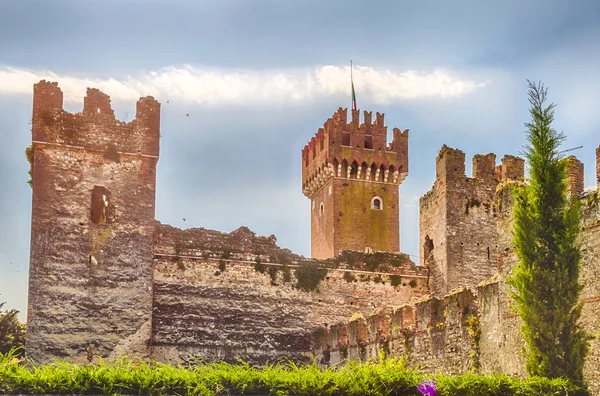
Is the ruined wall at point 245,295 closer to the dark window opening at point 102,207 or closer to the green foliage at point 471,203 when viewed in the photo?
the dark window opening at point 102,207

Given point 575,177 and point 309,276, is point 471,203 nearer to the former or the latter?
point 309,276

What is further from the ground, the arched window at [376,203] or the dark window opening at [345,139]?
the dark window opening at [345,139]

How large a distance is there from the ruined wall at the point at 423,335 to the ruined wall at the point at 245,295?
8.40ft

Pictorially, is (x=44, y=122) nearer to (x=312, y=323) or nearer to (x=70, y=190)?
(x=70, y=190)

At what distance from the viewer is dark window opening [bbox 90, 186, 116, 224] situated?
32562 mm

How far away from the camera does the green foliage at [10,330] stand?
123ft

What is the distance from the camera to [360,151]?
4722 cm

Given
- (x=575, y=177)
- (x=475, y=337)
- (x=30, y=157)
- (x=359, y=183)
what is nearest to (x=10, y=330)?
(x=30, y=157)

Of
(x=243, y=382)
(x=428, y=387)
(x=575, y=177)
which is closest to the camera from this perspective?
(x=243, y=382)

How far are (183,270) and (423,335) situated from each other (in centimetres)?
1061

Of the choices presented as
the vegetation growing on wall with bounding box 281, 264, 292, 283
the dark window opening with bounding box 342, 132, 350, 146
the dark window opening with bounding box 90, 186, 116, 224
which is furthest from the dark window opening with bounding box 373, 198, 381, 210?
the dark window opening with bounding box 90, 186, 116, 224

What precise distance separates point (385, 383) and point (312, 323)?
16.2 meters

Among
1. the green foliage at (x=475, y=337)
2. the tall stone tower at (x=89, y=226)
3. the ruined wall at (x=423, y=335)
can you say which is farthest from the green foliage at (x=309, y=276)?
the green foliage at (x=475, y=337)

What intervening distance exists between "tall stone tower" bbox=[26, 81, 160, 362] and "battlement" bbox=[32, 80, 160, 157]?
4 cm
